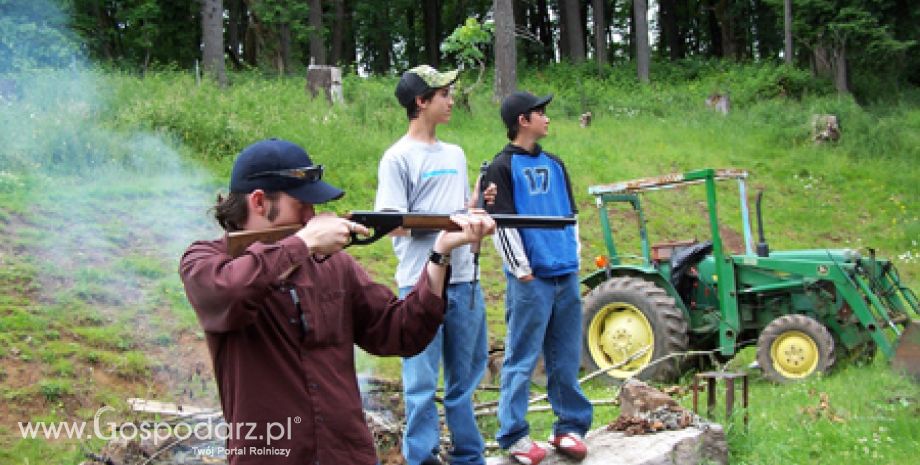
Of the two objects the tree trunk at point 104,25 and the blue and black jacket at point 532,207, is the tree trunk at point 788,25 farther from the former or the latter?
the blue and black jacket at point 532,207

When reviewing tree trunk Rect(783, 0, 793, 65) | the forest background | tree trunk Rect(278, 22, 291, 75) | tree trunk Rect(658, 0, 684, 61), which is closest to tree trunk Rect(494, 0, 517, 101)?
the forest background

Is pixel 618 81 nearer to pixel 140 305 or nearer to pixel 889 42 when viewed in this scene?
pixel 889 42

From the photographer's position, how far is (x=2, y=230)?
27.3 feet

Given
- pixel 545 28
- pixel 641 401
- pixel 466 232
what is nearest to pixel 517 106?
pixel 641 401

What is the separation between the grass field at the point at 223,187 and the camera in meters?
6.53

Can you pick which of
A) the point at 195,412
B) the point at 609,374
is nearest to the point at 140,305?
the point at 195,412

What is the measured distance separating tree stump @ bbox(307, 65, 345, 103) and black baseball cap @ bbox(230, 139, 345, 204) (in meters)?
13.2

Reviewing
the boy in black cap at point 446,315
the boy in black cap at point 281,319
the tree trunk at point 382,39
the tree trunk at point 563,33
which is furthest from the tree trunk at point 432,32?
the boy in black cap at point 281,319

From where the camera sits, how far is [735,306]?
845 centimetres

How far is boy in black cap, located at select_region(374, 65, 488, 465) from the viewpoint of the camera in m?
4.48

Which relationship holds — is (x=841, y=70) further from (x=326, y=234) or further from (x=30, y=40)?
(x=326, y=234)

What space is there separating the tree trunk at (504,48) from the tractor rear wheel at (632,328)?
1027cm

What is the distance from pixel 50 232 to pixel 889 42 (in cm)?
1986

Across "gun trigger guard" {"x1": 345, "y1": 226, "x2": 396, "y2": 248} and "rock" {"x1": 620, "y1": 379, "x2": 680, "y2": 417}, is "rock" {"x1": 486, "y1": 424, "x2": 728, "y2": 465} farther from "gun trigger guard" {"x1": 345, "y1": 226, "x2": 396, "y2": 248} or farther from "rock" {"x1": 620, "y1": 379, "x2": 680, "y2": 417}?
"gun trigger guard" {"x1": 345, "y1": 226, "x2": 396, "y2": 248}
